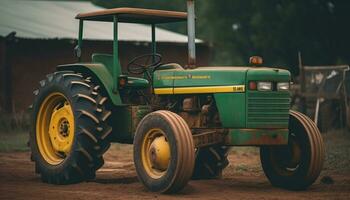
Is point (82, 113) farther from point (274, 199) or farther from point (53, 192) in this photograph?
point (274, 199)

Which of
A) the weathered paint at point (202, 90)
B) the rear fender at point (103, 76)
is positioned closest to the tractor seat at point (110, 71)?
the rear fender at point (103, 76)

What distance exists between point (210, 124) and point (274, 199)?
1.58m

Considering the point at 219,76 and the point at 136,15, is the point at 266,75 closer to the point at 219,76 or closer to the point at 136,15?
the point at 219,76

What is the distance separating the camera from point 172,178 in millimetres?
9812

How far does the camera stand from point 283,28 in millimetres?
37969

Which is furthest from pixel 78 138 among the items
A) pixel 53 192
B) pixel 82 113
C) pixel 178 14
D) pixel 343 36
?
pixel 343 36

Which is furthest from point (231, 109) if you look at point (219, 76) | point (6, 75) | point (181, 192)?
point (6, 75)

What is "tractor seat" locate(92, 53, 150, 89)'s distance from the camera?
11.6 meters

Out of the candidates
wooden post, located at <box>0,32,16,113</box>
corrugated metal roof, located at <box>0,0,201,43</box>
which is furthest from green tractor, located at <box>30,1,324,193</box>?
corrugated metal roof, located at <box>0,0,201,43</box>

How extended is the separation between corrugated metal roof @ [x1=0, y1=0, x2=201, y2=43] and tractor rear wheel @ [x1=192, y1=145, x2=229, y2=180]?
1149cm

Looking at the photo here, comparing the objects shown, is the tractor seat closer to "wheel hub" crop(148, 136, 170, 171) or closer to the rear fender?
the rear fender

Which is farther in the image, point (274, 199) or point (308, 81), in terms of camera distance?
point (308, 81)


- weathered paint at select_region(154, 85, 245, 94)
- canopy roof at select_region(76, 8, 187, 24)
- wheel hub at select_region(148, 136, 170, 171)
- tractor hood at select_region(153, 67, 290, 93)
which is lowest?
wheel hub at select_region(148, 136, 170, 171)

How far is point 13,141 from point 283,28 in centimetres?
2184
